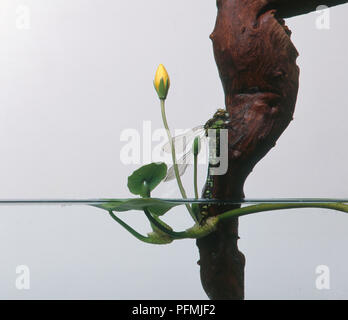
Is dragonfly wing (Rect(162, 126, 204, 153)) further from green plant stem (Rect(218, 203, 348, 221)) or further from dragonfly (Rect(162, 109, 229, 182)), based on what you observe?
green plant stem (Rect(218, 203, 348, 221))

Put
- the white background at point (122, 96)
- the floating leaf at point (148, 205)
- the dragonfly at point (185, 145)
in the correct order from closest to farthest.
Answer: the floating leaf at point (148, 205) < the dragonfly at point (185, 145) < the white background at point (122, 96)

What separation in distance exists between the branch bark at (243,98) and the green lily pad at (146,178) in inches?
2.7

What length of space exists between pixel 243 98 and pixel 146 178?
0.15 metres

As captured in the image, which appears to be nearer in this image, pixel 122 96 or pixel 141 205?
pixel 141 205

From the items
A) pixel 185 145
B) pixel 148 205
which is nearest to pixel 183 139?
pixel 185 145

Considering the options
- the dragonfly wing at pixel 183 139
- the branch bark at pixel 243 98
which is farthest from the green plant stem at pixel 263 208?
the dragonfly wing at pixel 183 139

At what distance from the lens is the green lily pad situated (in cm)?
57

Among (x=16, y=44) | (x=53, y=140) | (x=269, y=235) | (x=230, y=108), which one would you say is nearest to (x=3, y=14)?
(x=16, y=44)

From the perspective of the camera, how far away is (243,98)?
1.91 ft

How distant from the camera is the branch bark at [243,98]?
0.57 meters

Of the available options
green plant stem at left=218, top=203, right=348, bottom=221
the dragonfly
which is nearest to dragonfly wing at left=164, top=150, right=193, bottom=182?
the dragonfly

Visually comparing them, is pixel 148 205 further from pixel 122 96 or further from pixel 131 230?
pixel 122 96

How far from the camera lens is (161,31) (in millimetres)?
825

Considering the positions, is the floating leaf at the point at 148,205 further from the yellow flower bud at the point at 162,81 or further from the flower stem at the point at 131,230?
the yellow flower bud at the point at 162,81
